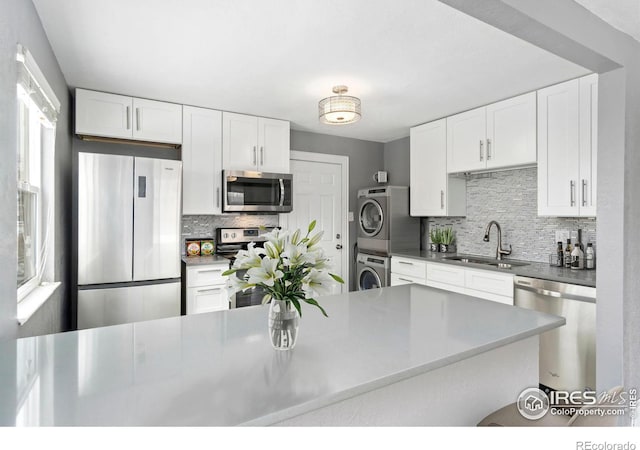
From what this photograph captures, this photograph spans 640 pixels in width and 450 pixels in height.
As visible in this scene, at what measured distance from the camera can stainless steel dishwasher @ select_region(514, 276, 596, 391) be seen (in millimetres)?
2369

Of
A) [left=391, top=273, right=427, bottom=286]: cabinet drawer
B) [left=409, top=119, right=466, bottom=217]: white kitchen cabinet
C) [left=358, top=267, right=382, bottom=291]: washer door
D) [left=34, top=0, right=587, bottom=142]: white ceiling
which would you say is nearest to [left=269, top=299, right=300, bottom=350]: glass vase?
[left=34, top=0, right=587, bottom=142]: white ceiling

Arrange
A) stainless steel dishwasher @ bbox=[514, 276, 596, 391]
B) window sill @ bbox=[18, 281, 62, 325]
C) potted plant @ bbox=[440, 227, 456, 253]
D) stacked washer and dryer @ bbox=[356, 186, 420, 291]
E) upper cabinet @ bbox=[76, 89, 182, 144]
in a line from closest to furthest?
window sill @ bbox=[18, 281, 62, 325] < stainless steel dishwasher @ bbox=[514, 276, 596, 391] < upper cabinet @ bbox=[76, 89, 182, 144] < potted plant @ bbox=[440, 227, 456, 253] < stacked washer and dryer @ bbox=[356, 186, 420, 291]

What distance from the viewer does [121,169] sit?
116 inches

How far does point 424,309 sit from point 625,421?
115 cm

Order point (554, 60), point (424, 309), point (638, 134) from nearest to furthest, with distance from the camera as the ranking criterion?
point (424, 309), point (638, 134), point (554, 60)

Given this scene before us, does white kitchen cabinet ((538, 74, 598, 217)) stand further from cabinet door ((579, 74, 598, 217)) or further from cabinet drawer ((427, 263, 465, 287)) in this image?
cabinet drawer ((427, 263, 465, 287))

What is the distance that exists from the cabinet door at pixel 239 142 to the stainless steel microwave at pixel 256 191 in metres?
0.14

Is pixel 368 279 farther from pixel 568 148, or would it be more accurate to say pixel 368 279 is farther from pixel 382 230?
pixel 568 148

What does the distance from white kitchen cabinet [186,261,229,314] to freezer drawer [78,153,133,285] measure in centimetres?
A: 53

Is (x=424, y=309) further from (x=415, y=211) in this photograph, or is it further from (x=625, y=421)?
(x=415, y=211)

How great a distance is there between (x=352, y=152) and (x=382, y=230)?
1232mm

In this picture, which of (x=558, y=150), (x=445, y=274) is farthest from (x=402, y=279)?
(x=558, y=150)
